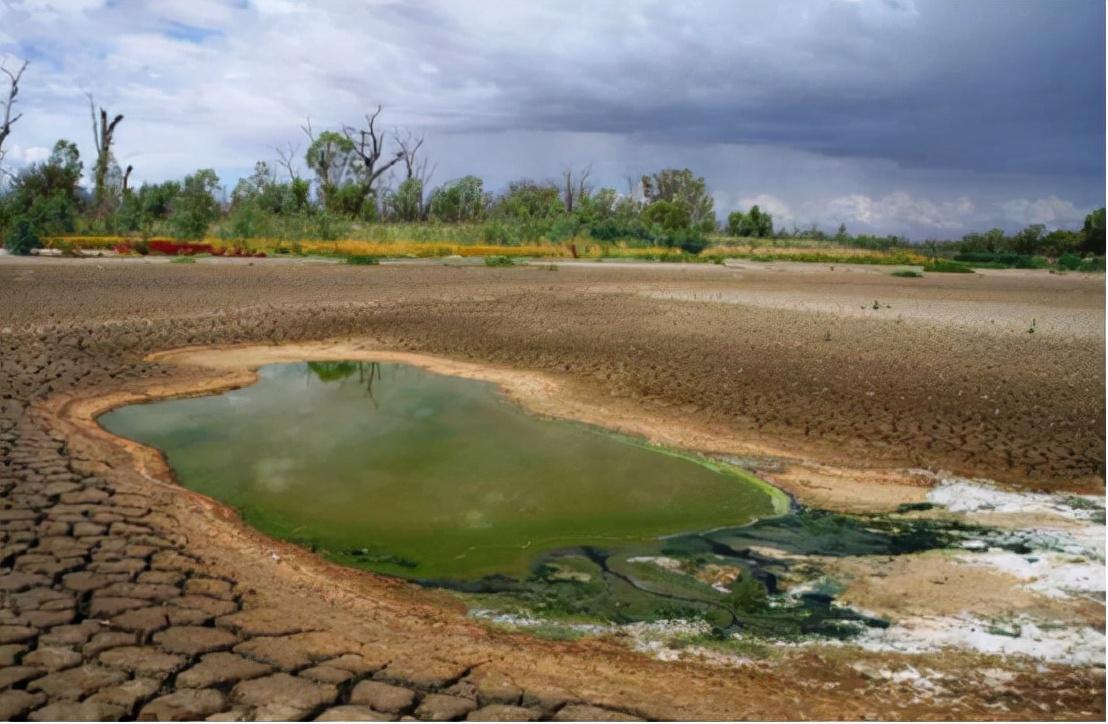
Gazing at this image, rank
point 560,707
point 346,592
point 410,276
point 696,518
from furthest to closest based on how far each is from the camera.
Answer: point 410,276 → point 696,518 → point 346,592 → point 560,707

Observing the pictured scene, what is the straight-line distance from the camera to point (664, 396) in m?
11.0

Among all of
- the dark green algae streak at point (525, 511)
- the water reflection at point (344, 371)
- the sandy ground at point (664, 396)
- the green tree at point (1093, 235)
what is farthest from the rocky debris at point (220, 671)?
the green tree at point (1093, 235)

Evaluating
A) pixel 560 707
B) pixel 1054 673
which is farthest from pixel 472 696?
pixel 1054 673

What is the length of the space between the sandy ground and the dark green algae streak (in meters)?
0.36

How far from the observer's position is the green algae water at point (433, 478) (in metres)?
6.62

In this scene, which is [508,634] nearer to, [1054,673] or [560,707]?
[560,707]

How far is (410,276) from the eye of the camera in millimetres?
26422

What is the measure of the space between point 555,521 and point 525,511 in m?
0.31

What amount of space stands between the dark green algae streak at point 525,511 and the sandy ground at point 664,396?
1.18 ft

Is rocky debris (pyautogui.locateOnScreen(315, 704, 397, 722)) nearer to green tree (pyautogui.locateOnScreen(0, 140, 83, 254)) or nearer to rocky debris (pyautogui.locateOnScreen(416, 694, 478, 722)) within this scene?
rocky debris (pyautogui.locateOnScreen(416, 694, 478, 722))

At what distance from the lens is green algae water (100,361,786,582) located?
21.7 ft

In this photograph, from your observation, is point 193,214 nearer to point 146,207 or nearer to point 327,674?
point 146,207

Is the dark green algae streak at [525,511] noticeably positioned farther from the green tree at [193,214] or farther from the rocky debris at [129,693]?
the green tree at [193,214]

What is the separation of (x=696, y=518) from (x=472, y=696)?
3.35 m
